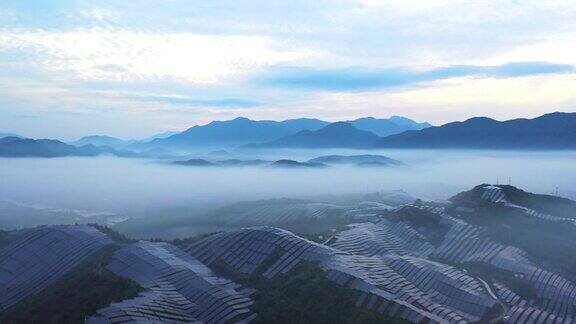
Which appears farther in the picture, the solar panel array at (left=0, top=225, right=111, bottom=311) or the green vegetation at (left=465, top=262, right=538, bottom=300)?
the solar panel array at (left=0, top=225, right=111, bottom=311)

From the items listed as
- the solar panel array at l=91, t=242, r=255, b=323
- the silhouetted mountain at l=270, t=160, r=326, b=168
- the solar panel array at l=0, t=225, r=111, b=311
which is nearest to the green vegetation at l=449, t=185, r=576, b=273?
the solar panel array at l=91, t=242, r=255, b=323

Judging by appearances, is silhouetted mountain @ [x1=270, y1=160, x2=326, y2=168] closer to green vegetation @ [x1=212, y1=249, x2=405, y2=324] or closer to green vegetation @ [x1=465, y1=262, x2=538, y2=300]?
green vegetation @ [x1=465, y1=262, x2=538, y2=300]

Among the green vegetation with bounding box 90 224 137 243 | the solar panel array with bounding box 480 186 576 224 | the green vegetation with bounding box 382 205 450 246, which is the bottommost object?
the green vegetation with bounding box 90 224 137 243

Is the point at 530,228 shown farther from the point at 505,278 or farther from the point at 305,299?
the point at 305,299

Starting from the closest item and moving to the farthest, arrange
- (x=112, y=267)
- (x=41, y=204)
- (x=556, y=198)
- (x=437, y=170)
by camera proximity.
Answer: (x=112, y=267) → (x=556, y=198) → (x=41, y=204) → (x=437, y=170)

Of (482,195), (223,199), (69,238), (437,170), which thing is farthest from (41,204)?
(437,170)

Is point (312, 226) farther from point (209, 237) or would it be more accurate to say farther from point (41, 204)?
point (41, 204)

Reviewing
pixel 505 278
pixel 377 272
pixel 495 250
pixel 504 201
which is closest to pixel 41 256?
pixel 377 272

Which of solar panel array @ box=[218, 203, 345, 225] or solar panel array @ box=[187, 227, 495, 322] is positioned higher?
solar panel array @ box=[187, 227, 495, 322]
